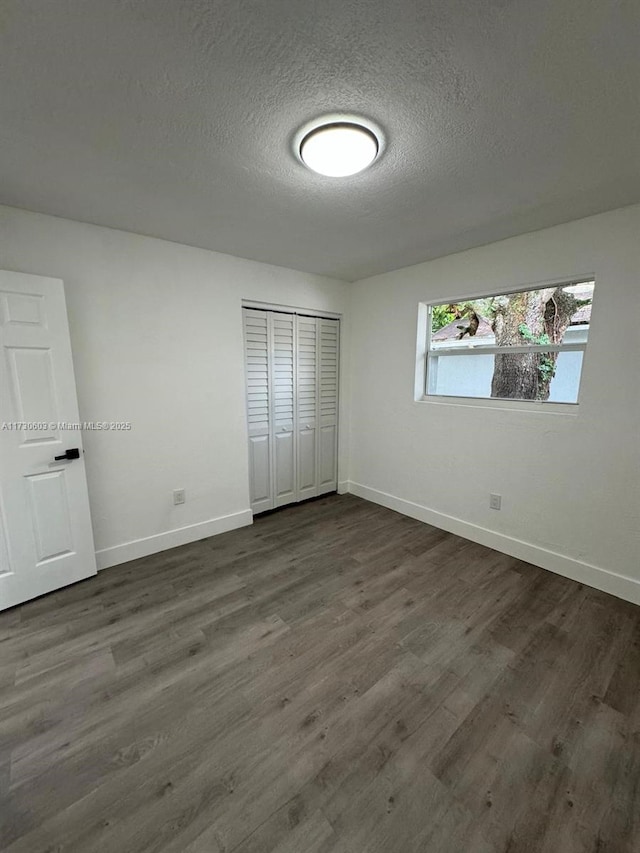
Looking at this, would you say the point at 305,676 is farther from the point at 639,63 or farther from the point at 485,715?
the point at 639,63

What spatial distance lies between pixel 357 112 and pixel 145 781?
8.56 feet

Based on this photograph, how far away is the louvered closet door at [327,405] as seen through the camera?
3.73m

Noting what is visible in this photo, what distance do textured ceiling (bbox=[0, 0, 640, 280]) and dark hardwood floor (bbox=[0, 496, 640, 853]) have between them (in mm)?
2431

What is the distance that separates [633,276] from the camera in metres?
2.03

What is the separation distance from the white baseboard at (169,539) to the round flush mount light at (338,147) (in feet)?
8.94

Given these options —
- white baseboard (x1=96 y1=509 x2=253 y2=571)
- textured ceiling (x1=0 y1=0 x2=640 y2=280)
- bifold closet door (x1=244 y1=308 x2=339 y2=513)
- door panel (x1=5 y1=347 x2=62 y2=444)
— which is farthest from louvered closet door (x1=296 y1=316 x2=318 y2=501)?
door panel (x1=5 y1=347 x2=62 y2=444)

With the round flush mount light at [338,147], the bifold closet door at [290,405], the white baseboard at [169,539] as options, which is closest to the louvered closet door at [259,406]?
the bifold closet door at [290,405]

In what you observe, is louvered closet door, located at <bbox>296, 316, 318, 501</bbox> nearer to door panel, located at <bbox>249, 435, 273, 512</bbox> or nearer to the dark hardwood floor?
door panel, located at <bbox>249, 435, 273, 512</bbox>

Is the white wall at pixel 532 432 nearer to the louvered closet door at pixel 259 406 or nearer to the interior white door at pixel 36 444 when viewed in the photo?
the louvered closet door at pixel 259 406

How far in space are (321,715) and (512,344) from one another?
274 cm

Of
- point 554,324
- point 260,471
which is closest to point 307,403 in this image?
point 260,471

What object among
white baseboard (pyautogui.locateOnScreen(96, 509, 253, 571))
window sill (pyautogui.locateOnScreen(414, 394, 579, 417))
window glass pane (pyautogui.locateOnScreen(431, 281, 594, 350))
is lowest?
white baseboard (pyautogui.locateOnScreen(96, 509, 253, 571))

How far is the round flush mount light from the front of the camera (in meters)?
1.38

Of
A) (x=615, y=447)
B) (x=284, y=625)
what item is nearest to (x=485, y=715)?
(x=284, y=625)
